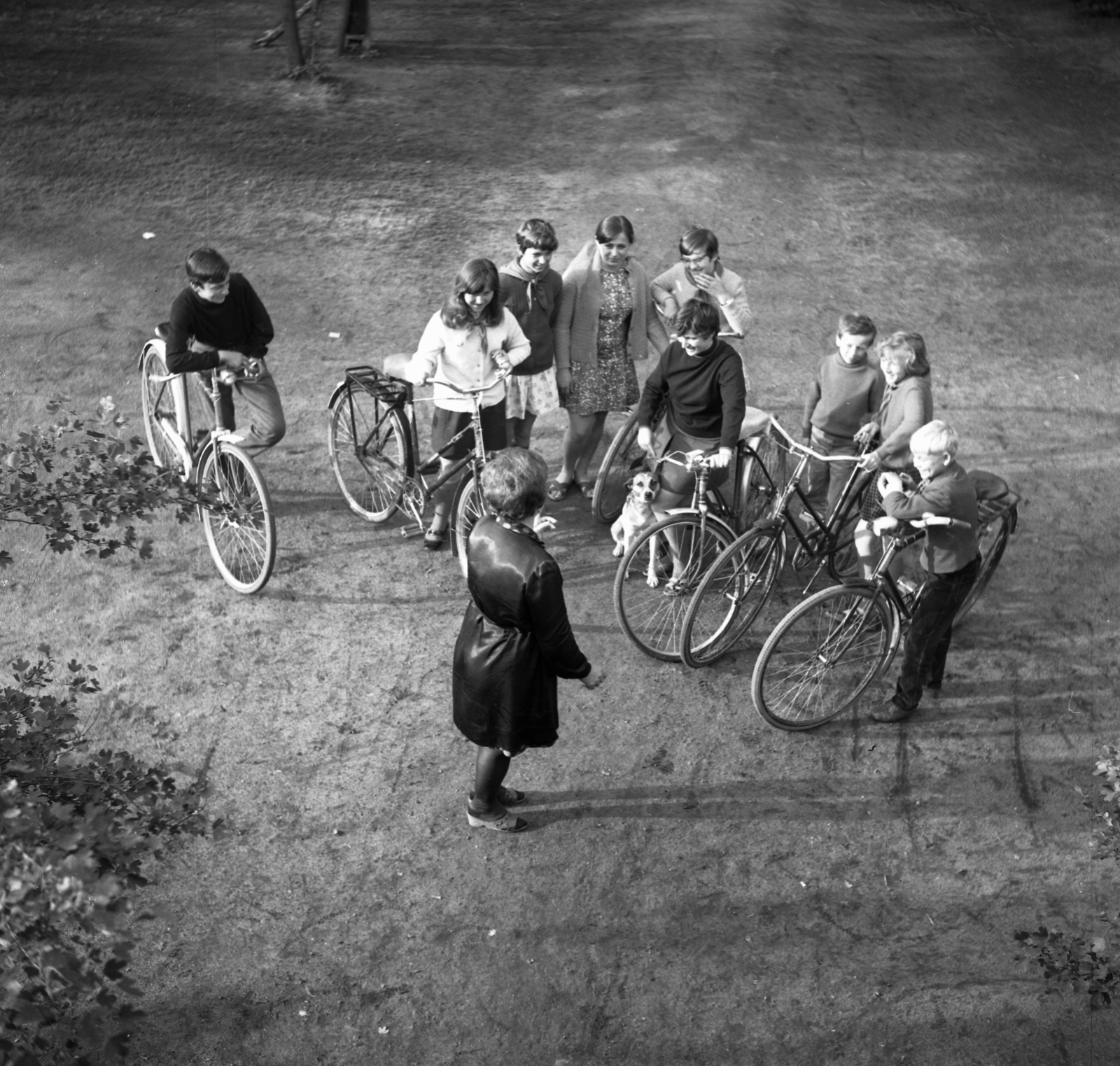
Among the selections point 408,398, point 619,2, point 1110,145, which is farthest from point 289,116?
point 1110,145

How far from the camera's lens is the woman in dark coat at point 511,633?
4438 millimetres

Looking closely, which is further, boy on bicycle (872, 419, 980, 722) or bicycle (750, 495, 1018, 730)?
bicycle (750, 495, 1018, 730)

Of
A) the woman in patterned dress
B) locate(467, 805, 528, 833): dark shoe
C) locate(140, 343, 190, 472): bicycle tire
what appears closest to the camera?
locate(467, 805, 528, 833): dark shoe

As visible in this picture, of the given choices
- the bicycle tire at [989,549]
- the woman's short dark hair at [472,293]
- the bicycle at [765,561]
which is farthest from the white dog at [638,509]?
the bicycle tire at [989,549]

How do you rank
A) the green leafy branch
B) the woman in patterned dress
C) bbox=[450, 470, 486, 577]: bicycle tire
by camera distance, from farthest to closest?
the woman in patterned dress → bbox=[450, 470, 486, 577]: bicycle tire → the green leafy branch

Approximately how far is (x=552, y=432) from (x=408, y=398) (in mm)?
1681

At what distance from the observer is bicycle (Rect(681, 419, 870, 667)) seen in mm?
5910

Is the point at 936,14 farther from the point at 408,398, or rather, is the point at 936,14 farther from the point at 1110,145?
the point at 408,398

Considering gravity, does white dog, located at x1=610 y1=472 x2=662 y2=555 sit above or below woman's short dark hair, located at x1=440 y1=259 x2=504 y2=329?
below

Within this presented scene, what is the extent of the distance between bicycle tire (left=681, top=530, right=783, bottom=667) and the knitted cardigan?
4.37 feet

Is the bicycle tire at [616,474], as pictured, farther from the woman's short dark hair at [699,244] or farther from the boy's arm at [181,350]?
the boy's arm at [181,350]

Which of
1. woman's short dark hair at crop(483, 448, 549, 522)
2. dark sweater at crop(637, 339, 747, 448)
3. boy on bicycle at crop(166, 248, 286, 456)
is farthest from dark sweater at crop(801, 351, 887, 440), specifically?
boy on bicycle at crop(166, 248, 286, 456)

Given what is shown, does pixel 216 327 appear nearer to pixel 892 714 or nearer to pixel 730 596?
pixel 730 596

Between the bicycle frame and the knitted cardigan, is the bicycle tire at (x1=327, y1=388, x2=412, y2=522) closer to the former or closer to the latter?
the bicycle frame
